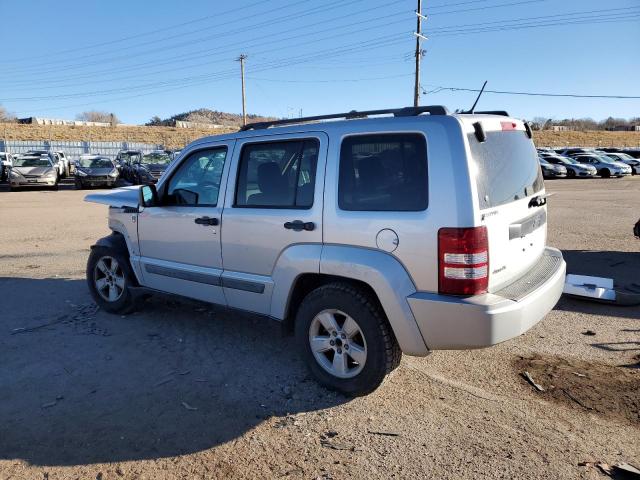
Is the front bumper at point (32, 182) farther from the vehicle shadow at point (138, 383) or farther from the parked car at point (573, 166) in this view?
the parked car at point (573, 166)

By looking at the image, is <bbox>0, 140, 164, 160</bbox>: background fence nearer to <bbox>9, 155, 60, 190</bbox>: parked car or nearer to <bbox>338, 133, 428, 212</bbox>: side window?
<bbox>9, 155, 60, 190</bbox>: parked car

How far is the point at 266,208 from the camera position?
13.2ft

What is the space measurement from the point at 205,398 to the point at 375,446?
1319 millimetres

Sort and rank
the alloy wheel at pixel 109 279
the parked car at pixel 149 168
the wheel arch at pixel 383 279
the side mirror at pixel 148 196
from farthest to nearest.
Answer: the parked car at pixel 149 168
the alloy wheel at pixel 109 279
the side mirror at pixel 148 196
the wheel arch at pixel 383 279

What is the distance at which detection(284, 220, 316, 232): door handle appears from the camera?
367 cm

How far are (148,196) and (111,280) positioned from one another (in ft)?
4.27

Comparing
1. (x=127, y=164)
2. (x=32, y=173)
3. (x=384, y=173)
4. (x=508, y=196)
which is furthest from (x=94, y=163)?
(x=508, y=196)

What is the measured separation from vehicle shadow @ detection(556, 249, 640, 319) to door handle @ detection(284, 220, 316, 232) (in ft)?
11.4

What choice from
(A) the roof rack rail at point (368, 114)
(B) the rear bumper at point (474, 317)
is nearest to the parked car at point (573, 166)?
(A) the roof rack rail at point (368, 114)

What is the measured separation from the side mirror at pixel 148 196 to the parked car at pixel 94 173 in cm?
2088

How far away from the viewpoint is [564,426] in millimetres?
3260

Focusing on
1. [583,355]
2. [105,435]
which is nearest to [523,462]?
[583,355]

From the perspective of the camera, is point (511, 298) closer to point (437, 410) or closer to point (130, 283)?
point (437, 410)

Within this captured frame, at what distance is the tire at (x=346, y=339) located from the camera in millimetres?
3445
